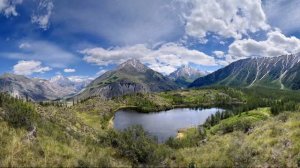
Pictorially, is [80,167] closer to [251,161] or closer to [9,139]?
[9,139]

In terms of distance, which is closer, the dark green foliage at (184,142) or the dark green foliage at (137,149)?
the dark green foliage at (137,149)

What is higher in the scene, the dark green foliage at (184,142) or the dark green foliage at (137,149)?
the dark green foliage at (137,149)

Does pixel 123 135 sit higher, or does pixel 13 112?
pixel 13 112

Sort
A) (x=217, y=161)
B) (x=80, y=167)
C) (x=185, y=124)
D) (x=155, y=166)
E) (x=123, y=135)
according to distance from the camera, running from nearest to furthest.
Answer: (x=80, y=167) → (x=155, y=166) → (x=217, y=161) → (x=123, y=135) → (x=185, y=124)

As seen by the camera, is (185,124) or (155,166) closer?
(155,166)

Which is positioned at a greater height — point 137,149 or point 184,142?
point 137,149

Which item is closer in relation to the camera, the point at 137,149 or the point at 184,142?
the point at 137,149

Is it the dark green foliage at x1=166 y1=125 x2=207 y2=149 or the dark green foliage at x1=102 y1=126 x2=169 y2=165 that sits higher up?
the dark green foliage at x1=102 y1=126 x2=169 y2=165

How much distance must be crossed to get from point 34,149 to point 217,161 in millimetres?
13747

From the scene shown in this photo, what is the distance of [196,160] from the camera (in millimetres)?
25172

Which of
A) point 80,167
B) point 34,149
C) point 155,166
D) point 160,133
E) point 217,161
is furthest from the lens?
point 160,133

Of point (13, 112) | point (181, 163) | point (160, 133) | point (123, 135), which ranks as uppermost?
point (13, 112)

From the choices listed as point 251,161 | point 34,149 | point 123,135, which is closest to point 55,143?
point 34,149

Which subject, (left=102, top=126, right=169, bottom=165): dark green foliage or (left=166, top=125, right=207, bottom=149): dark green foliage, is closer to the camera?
(left=102, top=126, right=169, bottom=165): dark green foliage
